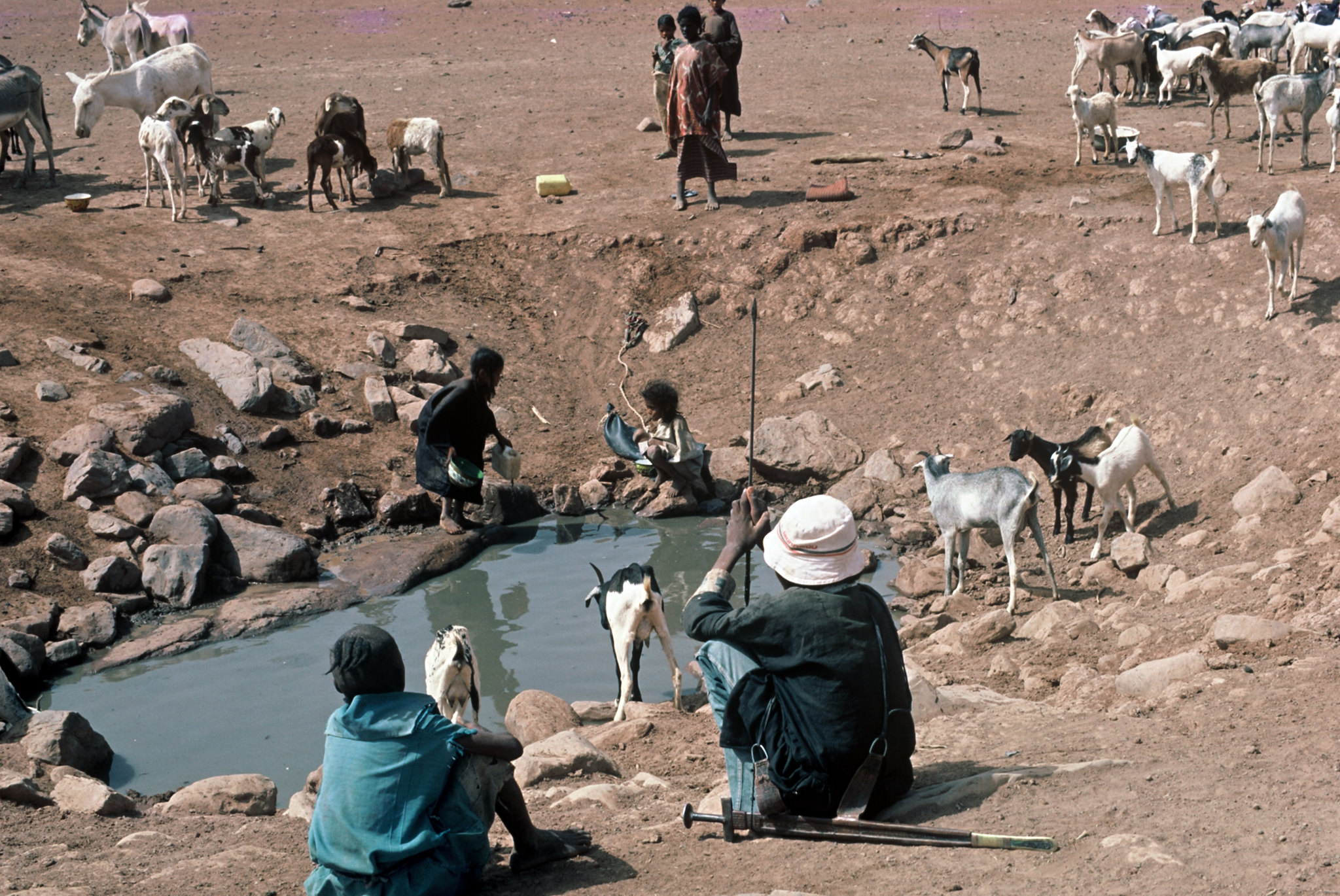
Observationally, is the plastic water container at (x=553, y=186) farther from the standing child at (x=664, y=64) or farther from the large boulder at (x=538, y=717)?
the large boulder at (x=538, y=717)

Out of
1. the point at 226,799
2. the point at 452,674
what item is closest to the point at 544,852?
the point at 452,674

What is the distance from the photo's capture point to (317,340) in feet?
39.7

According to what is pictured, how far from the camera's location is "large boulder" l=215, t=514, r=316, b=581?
9.12m

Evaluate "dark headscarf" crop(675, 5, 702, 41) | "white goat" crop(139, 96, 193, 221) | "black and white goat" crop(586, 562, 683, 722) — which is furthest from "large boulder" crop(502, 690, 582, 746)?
"white goat" crop(139, 96, 193, 221)

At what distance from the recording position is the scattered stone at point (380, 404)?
442 inches

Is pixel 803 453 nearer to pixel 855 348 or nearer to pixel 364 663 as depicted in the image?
pixel 855 348

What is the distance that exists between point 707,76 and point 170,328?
6035 millimetres

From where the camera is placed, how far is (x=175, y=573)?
880 centimetres

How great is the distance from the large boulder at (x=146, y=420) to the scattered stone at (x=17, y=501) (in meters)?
0.89

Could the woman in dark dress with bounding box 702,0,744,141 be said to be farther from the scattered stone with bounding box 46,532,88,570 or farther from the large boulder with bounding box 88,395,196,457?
the scattered stone with bounding box 46,532,88,570

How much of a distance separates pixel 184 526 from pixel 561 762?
4.54 metres

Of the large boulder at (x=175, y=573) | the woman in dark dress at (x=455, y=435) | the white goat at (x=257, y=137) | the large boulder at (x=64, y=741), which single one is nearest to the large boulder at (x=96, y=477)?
the large boulder at (x=175, y=573)

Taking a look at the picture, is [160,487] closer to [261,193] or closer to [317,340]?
[317,340]

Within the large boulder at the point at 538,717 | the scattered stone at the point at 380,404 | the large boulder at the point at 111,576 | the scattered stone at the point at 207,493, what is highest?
the scattered stone at the point at 380,404
